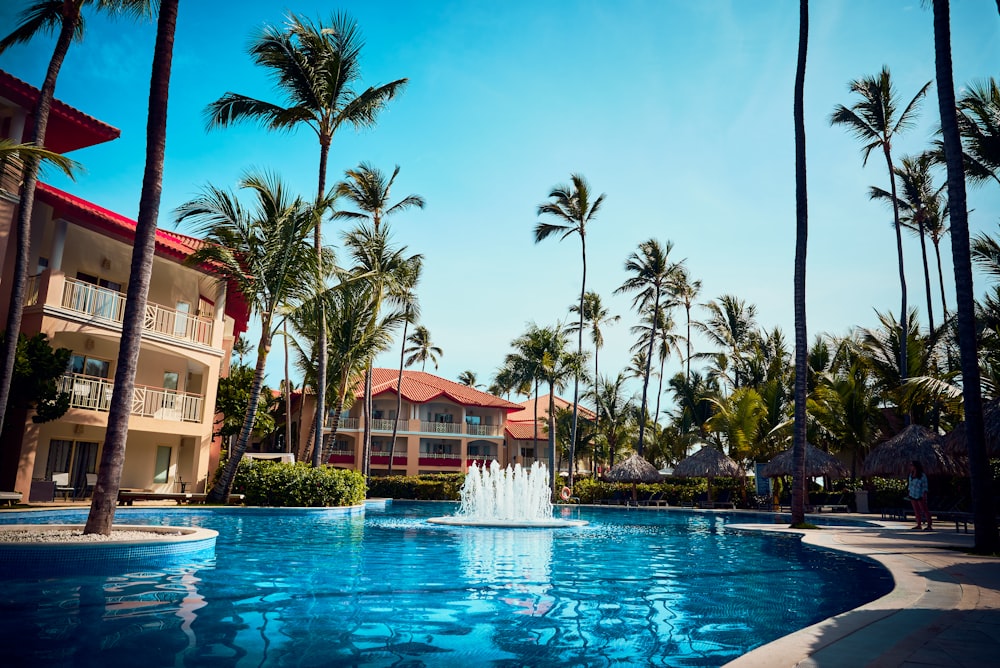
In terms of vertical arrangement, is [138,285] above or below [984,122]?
below

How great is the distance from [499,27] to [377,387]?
35.8 metres

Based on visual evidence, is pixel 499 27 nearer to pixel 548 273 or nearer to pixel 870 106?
pixel 548 273

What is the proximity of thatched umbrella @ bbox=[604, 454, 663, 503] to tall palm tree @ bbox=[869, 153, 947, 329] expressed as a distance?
13.4 m

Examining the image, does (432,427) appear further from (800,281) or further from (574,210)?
(800,281)

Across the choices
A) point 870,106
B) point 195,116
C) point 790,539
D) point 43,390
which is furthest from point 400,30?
point 870,106

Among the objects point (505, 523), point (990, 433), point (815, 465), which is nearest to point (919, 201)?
point (815, 465)

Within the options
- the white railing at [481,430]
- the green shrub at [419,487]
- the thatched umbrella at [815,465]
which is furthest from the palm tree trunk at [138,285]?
the white railing at [481,430]

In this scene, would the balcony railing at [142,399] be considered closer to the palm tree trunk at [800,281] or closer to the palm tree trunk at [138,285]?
the palm tree trunk at [138,285]

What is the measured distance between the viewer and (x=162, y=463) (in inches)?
878

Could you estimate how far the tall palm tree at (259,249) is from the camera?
18141 millimetres

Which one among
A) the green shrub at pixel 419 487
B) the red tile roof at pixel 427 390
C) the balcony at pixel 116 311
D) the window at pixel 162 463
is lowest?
the green shrub at pixel 419 487

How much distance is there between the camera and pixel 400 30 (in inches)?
529

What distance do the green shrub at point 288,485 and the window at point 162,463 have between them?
15.2 feet

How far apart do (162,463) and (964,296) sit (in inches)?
891
